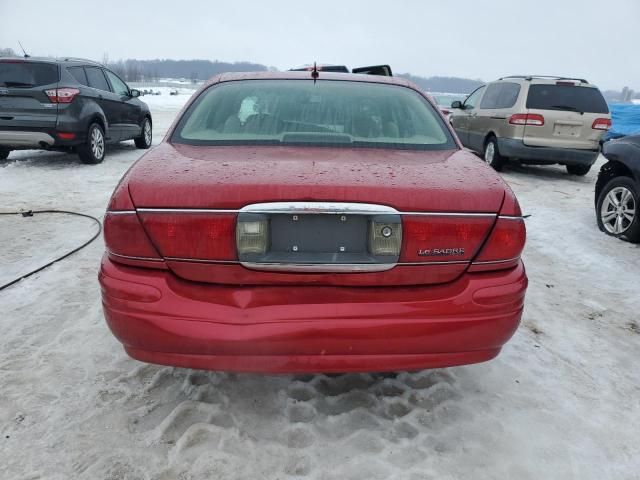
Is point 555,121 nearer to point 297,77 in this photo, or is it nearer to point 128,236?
point 297,77

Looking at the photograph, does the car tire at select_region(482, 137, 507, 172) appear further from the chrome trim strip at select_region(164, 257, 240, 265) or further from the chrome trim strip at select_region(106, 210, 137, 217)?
the chrome trim strip at select_region(106, 210, 137, 217)

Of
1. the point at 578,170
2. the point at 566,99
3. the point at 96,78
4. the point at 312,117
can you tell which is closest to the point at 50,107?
the point at 96,78

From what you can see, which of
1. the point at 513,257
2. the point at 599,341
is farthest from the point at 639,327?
the point at 513,257

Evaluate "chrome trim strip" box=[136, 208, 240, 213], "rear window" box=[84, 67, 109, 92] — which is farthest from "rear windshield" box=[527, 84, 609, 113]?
"chrome trim strip" box=[136, 208, 240, 213]

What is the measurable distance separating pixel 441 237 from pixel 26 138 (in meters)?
7.98

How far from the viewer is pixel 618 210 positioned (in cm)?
557

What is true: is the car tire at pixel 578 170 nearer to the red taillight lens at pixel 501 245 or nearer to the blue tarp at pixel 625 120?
the blue tarp at pixel 625 120

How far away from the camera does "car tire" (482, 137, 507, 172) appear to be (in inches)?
372

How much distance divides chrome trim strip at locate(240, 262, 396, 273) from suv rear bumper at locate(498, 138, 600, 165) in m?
7.85

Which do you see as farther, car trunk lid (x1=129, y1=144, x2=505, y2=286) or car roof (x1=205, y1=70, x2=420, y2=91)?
car roof (x1=205, y1=70, x2=420, y2=91)

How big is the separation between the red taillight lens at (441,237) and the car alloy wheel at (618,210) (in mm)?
4276

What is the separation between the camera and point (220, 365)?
2.01 m

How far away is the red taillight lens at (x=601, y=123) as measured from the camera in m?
8.75

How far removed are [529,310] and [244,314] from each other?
2554mm
